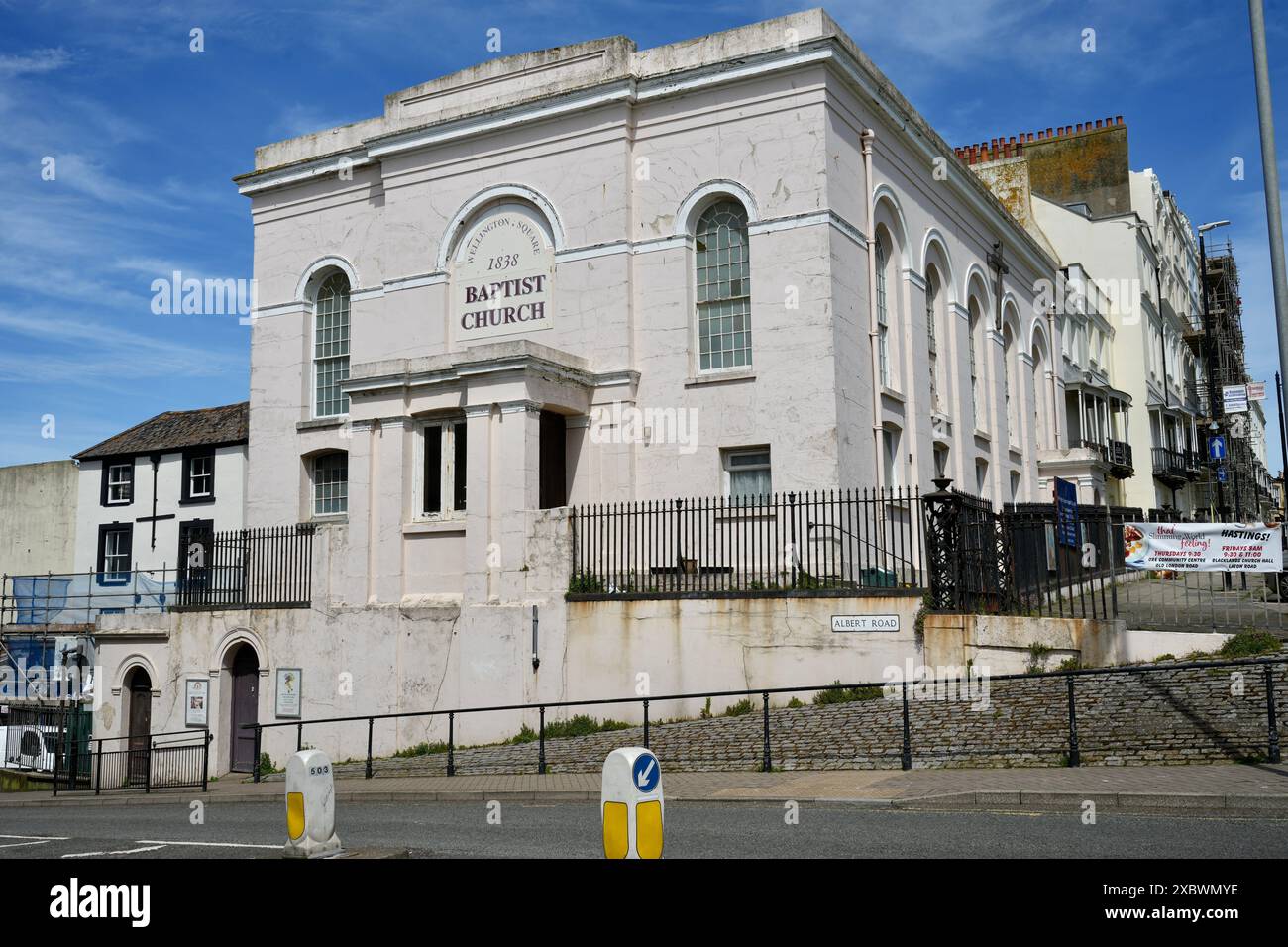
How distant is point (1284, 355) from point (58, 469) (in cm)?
4113

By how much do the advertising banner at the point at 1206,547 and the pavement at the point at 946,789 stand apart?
5.21m

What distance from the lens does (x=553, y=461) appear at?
21828mm

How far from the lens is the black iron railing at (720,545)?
58.9 ft

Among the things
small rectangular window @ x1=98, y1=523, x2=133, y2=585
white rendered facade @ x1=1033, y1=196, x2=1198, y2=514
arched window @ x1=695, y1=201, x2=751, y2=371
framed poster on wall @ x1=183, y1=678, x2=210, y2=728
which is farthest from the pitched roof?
white rendered facade @ x1=1033, y1=196, x2=1198, y2=514

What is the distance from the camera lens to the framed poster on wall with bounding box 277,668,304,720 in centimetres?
2136

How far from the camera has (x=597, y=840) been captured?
33.3 ft

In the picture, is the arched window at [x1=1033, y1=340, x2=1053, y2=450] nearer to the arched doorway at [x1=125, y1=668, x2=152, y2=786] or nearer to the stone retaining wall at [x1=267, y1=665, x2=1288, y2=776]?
the stone retaining wall at [x1=267, y1=665, x2=1288, y2=776]

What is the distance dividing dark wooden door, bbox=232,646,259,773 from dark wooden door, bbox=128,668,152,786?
2.35 meters

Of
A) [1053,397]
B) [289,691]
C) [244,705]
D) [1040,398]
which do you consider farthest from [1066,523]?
[1053,397]

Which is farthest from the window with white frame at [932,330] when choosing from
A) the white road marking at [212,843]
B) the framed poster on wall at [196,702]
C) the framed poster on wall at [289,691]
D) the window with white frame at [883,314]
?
the white road marking at [212,843]

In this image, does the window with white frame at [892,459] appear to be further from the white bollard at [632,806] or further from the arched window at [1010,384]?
the white bollard at [632,806]

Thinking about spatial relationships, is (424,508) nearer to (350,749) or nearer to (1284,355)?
(350,749)

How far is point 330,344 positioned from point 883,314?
12.2 meters
